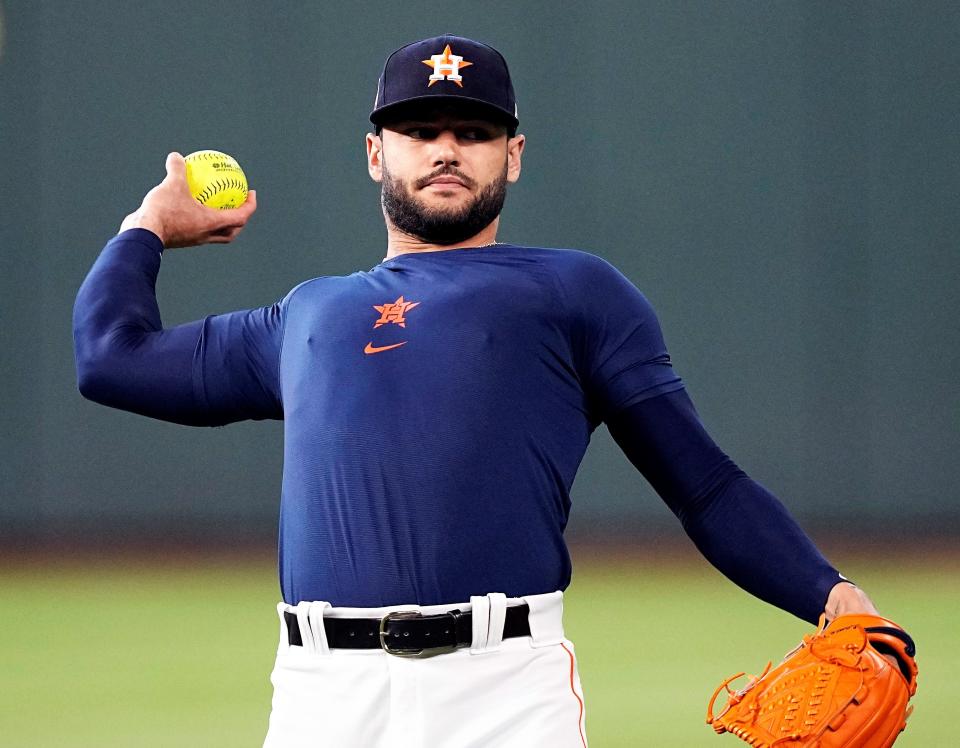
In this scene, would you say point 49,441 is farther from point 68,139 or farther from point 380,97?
point 380,97

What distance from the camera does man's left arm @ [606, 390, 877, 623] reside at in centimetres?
237

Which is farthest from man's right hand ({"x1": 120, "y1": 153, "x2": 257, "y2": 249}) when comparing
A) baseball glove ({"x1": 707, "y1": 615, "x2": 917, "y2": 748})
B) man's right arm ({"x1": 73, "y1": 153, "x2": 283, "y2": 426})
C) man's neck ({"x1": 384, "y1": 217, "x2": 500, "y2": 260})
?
baseball glove ({"x1": 707, "y1": 615, "x2": 917, "y2": 748})

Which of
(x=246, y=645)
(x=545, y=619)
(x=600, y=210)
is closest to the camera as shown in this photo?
(x=545, y=619)

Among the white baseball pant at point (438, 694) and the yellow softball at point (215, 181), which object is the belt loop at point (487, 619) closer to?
the white baseball pant at point (438, 694)

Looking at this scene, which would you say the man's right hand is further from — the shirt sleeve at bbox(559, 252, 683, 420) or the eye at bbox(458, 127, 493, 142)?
the shirt sleeve at bbox(559, 252, 683, 420)

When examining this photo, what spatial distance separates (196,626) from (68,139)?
411 centimetres

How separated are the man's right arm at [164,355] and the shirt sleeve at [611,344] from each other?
20.5 inches

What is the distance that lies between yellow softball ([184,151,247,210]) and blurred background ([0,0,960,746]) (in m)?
6.30

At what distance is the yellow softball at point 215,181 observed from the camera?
3.09 m

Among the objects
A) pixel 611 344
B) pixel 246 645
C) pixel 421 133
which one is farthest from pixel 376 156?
pixel 246 645

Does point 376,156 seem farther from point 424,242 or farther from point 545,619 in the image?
point 545,619

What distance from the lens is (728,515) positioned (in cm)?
241

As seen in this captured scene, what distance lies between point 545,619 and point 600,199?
778cm

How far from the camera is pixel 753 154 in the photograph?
388 inches
